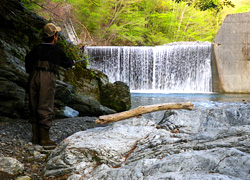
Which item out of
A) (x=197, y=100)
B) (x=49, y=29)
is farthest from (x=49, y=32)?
(x=197, y=100)

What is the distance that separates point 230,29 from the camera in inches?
599

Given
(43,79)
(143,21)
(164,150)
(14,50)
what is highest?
(143,21)

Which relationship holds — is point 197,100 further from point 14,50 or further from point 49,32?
point 49,32

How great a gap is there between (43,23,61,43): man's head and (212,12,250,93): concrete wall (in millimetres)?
13465

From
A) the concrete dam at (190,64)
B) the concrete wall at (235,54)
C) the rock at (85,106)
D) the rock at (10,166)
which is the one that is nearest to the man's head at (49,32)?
the rock at (10,166)

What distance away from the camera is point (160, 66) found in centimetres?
1655

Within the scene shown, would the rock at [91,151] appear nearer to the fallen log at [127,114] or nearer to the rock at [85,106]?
the fallen log at [127,114]

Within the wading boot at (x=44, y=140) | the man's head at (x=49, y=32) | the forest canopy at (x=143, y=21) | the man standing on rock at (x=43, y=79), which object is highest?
the forest canopy at (x=143, y=21)

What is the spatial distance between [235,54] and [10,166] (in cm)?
1473

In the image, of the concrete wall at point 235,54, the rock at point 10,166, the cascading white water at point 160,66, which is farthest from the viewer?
the cascading white water at point 160,66

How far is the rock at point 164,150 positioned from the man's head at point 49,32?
1403 millimetres

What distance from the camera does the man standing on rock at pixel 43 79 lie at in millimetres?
3592

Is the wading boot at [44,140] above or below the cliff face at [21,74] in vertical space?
below

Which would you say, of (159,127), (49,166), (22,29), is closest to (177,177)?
(49,166)
